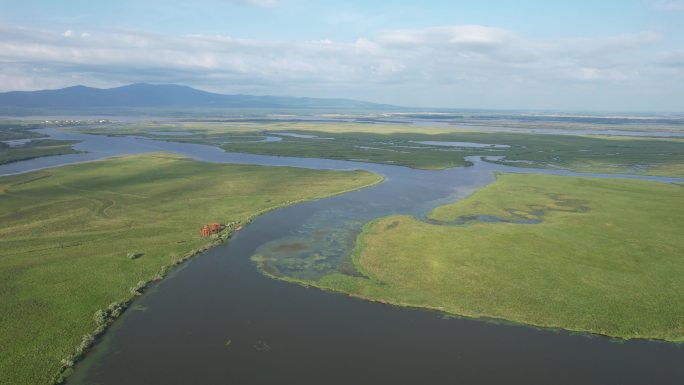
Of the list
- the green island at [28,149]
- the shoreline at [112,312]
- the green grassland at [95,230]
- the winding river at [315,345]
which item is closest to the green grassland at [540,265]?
the winding river at [315,345]

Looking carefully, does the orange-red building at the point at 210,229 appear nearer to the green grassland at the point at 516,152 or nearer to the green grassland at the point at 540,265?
the green grassland at the point at 540,265

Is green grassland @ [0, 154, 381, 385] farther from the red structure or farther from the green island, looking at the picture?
the green island

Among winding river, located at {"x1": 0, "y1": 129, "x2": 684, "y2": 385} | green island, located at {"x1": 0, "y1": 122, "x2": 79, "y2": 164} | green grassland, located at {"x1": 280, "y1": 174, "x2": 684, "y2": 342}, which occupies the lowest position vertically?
winding river, located at {"x1": 0, "y1": 129, "x2": 684, "y2": 385}

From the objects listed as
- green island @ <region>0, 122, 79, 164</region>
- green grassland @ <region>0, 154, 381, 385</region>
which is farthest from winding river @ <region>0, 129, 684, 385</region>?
green island @ <region>0, 122, 79, 164</region>

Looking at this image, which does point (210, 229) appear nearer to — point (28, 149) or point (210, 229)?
point (210, 229)

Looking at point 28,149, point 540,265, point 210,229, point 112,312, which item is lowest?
point 112,312

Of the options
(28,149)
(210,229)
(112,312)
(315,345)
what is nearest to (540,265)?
(315,345)

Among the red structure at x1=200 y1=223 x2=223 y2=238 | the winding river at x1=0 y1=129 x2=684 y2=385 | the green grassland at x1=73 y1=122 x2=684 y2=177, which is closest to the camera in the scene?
the winding river at x1=0 y1=129 x2=684 y2=385
